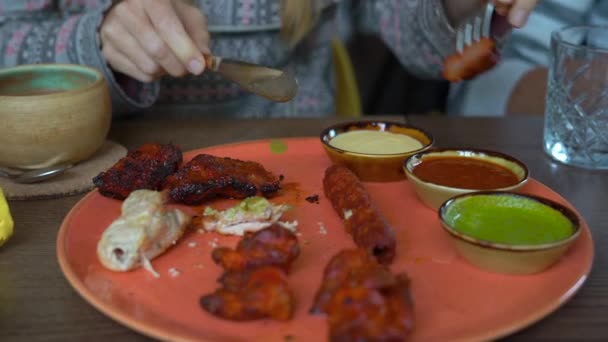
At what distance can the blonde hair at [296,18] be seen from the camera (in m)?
1.77

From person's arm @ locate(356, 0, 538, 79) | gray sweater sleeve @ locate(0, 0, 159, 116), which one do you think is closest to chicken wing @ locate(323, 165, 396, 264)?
gray sweater sleeve @ locate(0, 0, 159, 116)

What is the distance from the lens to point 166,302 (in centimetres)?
85

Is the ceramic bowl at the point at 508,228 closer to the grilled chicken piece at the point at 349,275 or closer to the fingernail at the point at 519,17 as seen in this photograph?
the grilled chicken piece at the point at 349,275

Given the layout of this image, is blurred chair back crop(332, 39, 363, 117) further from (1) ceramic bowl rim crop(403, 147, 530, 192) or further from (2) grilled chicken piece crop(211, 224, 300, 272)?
(2) grilled chicken piece crop(211, 224, 300, 272)

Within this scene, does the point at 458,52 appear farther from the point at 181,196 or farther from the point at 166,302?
the point at 166,302

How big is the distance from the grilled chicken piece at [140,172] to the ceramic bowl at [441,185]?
0.45 metres

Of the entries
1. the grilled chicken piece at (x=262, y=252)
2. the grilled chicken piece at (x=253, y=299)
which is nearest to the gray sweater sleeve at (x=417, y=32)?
the grilled chicken piece at (x=262, y=252)

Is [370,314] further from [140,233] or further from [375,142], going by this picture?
[375,142]

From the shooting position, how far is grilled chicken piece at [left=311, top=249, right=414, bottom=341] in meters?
0.71

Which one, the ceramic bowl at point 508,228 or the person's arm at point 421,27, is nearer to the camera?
the ceramic bowl at point 508,228

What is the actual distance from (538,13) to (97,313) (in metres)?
2.06

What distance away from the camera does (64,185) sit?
1.23m

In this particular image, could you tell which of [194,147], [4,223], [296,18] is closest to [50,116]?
[4,223]

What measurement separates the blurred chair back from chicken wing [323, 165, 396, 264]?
0.99 metres
